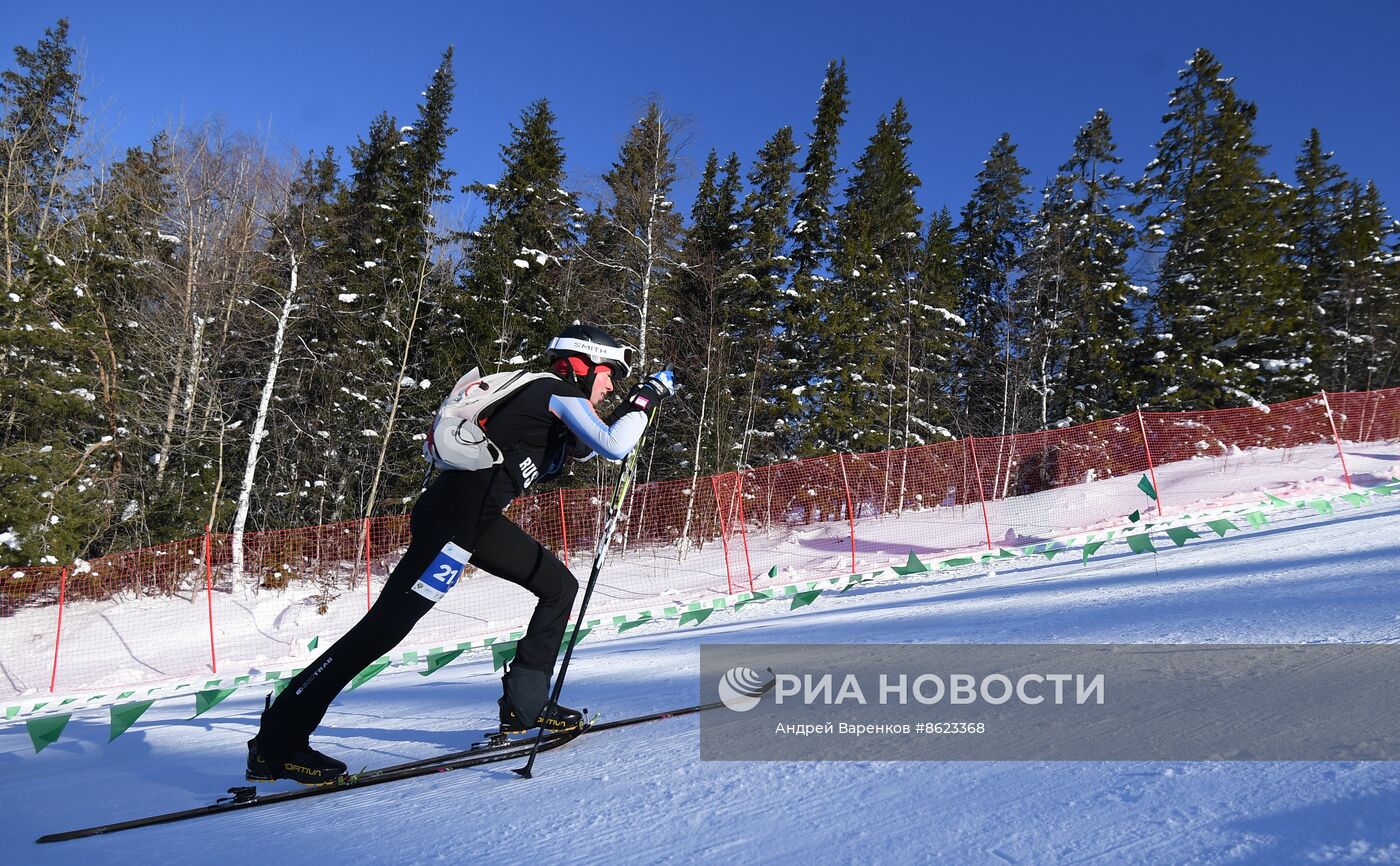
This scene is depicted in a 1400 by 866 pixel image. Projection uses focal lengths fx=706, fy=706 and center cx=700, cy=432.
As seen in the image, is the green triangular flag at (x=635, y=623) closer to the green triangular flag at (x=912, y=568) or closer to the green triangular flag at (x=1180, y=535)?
the green triangular flag at (x=912, y=568)

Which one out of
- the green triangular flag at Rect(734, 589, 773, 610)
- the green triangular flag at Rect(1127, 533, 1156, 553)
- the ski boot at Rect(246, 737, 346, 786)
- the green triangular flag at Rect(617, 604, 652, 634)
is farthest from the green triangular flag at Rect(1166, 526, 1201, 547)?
the ski boot at Rect(246, 737, 346, 786)

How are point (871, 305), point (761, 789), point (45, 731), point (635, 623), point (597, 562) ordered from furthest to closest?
1. point (871, 305)
2. point (635, 623)
3. point (45, 731)
4. point (597, 562)
5. point (761, 789)

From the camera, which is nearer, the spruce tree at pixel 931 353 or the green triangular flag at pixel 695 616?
the green triangular flag at pixel 695 616

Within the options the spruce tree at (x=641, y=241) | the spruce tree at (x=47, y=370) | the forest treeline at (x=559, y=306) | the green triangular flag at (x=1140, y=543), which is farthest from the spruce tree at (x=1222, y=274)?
the spruce tree at (x=47, y=370)

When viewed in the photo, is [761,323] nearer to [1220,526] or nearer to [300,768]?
[1220,526]

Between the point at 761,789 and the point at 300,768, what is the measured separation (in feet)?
5.91

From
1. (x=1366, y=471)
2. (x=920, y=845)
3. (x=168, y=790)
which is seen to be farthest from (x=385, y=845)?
(x=1366, y=471)

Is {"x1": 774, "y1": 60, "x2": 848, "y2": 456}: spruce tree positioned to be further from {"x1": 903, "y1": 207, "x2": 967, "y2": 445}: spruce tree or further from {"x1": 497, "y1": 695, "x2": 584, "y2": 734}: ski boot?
{"x1": 497, "y1": 695, "x2": 584, "y2": 734}: ski boot

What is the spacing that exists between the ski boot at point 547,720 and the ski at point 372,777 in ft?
0.10

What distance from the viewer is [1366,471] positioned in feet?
43.3

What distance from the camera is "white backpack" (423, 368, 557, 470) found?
278 centimetres

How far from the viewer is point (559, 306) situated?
2133 cm

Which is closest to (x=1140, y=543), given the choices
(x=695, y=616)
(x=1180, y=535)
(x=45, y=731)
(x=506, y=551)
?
(x=1180, y=535)

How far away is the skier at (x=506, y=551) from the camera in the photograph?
267cm
